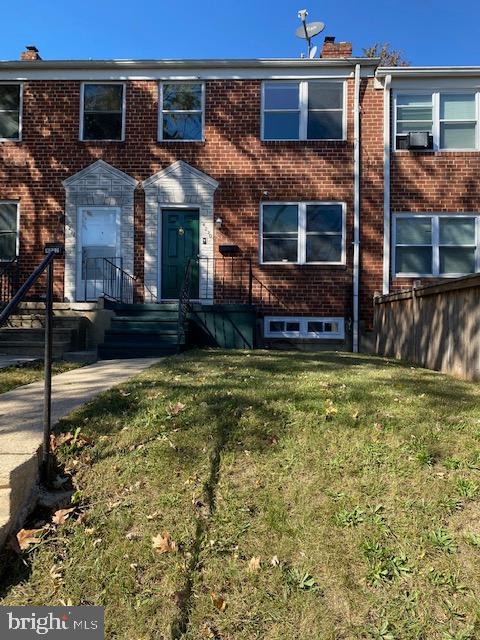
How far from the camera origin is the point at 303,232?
10.8 metres

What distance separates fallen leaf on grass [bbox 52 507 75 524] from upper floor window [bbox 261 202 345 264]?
28.1ft

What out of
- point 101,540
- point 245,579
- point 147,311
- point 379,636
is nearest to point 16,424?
point 101,540

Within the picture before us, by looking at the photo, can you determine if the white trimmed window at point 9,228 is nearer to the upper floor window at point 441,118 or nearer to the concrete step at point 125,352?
the concrete step at point 125,352

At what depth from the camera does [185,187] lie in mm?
10891

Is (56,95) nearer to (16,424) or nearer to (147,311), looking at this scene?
(147,311)

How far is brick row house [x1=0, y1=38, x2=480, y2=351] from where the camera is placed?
10703 millimetres

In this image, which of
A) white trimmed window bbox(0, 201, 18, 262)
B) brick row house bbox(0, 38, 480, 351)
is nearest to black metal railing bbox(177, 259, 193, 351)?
brick row house bbox(0, 38, 480, 351)

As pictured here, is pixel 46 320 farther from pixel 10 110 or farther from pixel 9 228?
pixel 10 110

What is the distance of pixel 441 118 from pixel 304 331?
5461 mm

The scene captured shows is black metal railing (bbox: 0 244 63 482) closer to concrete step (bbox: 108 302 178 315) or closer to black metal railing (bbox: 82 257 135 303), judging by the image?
concrete step (bbox: 108 302 178 315)

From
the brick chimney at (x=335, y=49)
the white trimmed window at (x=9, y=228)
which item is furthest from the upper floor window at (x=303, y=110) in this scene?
the white trimmed window at (x=9, y=228)

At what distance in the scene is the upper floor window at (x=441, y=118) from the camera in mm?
10719

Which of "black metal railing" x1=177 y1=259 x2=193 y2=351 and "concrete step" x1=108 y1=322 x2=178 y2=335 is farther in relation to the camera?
"concrete step" x1=108 y1=322 x2=178 y2=335

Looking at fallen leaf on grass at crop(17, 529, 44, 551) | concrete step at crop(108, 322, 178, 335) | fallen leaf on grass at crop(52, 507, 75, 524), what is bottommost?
fallen leaf on grass at crop(17, 529, 44, 551)
